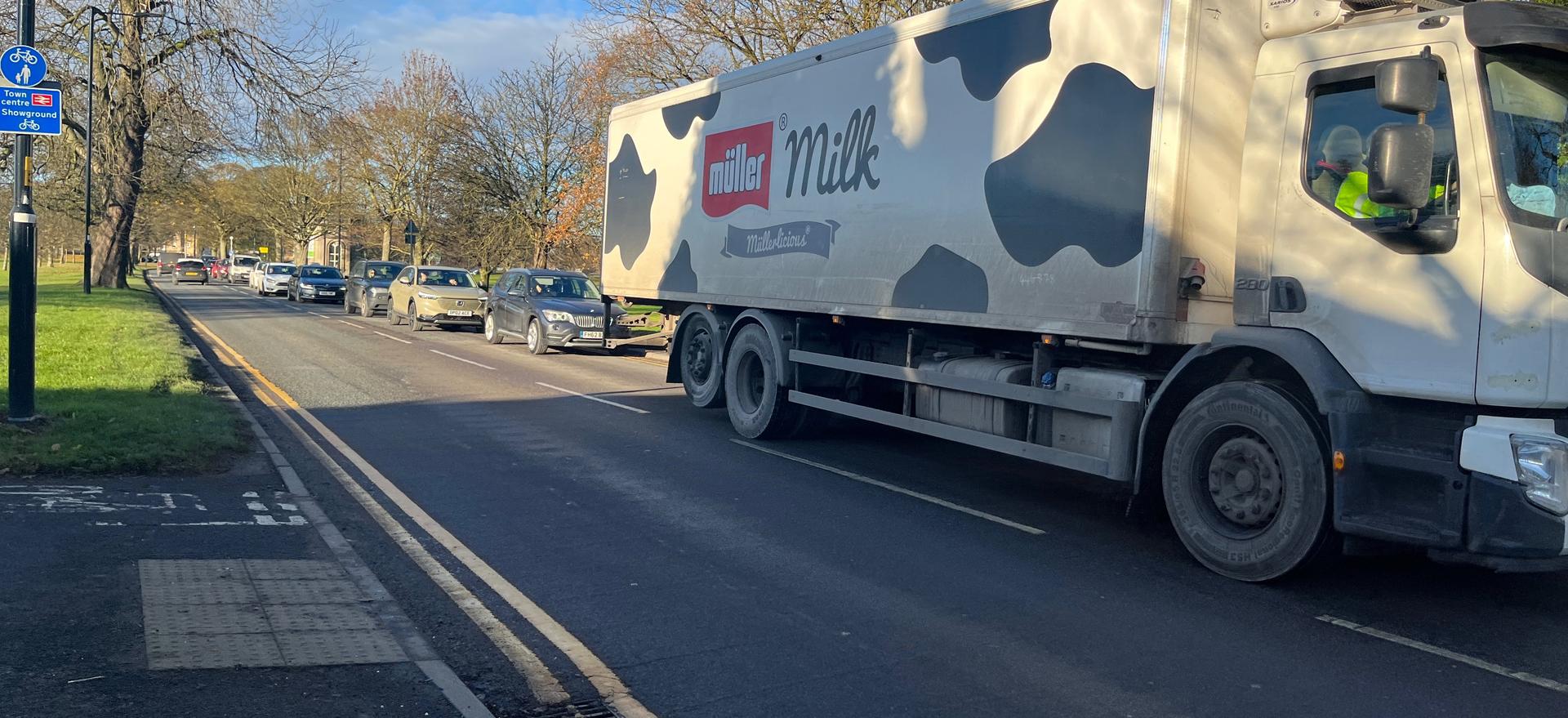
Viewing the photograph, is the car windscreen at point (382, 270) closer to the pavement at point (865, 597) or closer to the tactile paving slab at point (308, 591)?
the pavement at point (865, 597)

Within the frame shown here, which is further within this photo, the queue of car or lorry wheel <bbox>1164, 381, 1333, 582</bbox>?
the queue of car

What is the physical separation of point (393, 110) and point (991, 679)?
1836 inches

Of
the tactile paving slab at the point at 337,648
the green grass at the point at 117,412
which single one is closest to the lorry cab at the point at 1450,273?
the tactile paving slab at the point at 337,648

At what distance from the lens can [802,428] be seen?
1133 cm

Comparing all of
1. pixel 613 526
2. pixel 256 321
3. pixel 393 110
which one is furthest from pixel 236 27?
pixel 613 526

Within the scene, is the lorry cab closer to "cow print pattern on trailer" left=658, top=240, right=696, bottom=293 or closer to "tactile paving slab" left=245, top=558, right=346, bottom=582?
"tactile paving slab" left=245, top=558, right=346, bottom=582

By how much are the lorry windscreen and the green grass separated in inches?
338

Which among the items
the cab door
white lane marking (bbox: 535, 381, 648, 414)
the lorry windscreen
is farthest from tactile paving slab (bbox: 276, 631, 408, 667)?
white lane marking (bbox: 535, 381, 648, 414)

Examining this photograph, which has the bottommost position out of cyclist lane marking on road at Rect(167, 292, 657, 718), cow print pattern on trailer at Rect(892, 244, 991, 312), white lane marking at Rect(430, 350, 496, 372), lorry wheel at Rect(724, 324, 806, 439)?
cyclist lane marking on road at Rect(167, 292, 657, 718)

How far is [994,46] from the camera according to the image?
8133 millimetres

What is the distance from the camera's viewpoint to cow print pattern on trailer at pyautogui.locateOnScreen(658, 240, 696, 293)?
12562 millimetres

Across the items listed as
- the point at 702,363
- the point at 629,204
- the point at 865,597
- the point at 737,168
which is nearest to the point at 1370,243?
the point at 865,597

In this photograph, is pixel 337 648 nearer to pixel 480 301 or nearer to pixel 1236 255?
pixel 1236 255

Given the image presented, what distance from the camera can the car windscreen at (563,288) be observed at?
72.0ft
